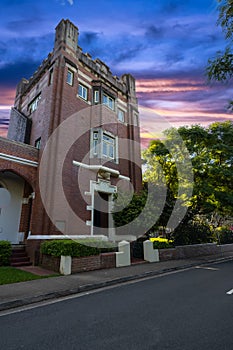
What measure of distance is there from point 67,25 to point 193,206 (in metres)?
16.6

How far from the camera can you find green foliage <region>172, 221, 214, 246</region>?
16.8 meters

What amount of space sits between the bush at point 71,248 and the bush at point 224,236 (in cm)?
1641

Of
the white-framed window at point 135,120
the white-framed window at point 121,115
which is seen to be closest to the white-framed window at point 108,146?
the white-framed window at point 121,115

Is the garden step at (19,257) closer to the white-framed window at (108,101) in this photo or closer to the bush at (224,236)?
the white-framed window at (108,101)

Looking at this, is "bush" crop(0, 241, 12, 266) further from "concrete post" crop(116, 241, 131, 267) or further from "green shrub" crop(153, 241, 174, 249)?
"green shrub" crop(153, 241, 174, 249)

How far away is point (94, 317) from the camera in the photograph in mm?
4551

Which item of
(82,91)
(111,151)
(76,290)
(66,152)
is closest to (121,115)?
(111,151)

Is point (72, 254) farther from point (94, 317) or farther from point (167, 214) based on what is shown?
point (167, 214)

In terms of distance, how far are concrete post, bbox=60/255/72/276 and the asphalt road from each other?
114 inches

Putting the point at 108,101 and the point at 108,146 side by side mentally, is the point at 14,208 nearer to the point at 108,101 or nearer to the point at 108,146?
the point at 108,146

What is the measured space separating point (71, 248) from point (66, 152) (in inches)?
245

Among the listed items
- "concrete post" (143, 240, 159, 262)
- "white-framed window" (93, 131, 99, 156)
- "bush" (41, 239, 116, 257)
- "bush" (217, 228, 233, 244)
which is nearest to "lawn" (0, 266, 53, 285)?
"bush" (41, 239, 116, 257)

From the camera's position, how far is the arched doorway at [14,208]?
13523 millimetres

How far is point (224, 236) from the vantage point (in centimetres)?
2334
